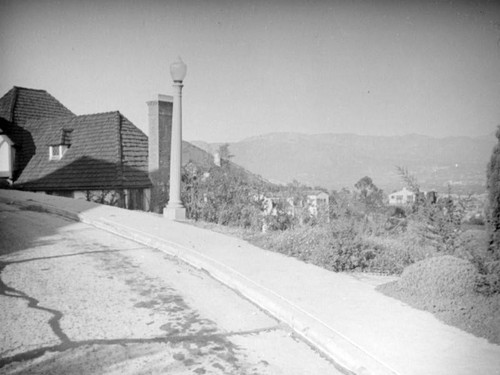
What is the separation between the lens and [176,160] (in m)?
12.0

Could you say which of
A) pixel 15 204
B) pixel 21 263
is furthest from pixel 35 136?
pixel 21 263

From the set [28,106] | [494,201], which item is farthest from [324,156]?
[494,201]

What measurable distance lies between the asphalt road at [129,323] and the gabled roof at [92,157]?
48.9ft

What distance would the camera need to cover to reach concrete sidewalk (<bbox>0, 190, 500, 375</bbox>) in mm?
3725

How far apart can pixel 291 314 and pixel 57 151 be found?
23.9 meters

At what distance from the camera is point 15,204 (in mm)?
14570

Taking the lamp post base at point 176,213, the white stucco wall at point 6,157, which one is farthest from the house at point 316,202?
the white stucco wall at point 6,157

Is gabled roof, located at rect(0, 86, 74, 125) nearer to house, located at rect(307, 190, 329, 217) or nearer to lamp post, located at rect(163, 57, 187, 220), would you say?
lamp post, located at rect(163, 57, 187, 220)

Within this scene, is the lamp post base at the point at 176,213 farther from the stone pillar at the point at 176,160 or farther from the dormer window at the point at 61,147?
the dormer window at the point at 61,147

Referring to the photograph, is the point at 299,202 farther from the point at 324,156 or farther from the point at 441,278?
the point at 324,156

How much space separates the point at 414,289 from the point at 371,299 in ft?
1.89

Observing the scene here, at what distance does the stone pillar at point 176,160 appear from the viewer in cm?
1208

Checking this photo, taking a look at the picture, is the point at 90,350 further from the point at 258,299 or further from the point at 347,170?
the point at 347,170

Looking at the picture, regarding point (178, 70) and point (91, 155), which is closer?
point (178, 70)
